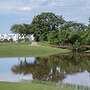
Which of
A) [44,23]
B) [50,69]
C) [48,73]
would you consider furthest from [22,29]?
[48,73]

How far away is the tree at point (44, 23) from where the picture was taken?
144 metres

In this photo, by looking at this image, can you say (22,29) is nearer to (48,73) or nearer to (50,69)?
(50,69)

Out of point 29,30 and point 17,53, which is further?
point 29,30

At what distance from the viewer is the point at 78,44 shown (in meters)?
106

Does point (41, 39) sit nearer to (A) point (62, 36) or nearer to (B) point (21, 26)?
(B) point (21, 26)

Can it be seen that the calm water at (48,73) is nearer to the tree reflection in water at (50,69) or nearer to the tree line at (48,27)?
the tree reflection in water at (50,69)

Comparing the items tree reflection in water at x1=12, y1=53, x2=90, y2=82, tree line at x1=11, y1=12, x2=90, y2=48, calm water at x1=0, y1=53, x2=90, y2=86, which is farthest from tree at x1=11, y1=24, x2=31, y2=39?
calm water at x1=0, y1=53, x2=90, y2=86

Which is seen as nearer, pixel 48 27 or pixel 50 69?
pixel 50 69

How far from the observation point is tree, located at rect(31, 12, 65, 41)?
144 metres

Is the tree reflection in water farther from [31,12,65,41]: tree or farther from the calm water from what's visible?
[31,12,65,41]: tree

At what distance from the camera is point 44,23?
150 meters

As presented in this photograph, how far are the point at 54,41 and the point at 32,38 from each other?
38856 millimetres

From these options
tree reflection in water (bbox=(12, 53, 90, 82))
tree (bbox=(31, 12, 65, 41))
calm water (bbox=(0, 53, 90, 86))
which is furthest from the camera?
tree (bbox=(31, 12, 65, 41))

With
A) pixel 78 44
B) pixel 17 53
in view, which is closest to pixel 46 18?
pixel 78 44
